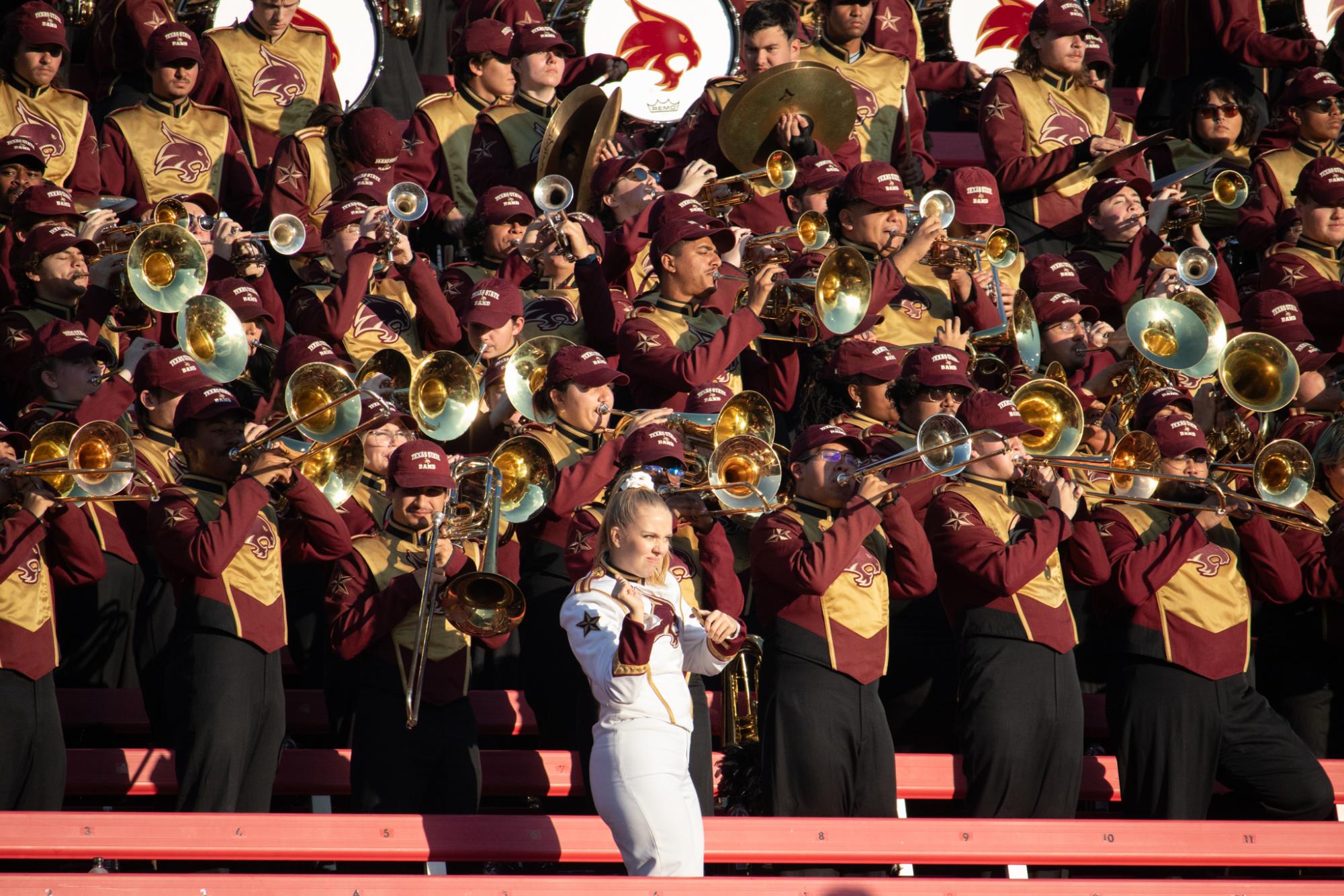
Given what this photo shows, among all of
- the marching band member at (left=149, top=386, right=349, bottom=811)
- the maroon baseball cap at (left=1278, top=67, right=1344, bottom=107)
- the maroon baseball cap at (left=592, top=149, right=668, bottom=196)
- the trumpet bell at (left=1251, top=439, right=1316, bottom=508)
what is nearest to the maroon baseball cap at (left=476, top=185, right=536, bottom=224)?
the maroon baseball cap at (left=592, top=149, right=668, bottom=196)

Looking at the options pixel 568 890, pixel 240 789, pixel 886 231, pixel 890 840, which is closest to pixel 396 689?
pixel 240 789

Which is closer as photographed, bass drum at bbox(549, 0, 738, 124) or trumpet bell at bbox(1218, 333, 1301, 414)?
trumpet bell at bbox(1218, 333, 1301, 414)

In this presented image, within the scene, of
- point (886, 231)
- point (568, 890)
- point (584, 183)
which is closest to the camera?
point (568, 890)

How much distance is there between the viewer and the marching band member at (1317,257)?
903cm

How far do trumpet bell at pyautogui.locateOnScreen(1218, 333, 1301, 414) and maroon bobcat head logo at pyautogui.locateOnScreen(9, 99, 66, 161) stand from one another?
196 inches

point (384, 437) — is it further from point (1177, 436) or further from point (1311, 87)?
point (1311, 87)

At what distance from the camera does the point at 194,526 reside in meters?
6.13

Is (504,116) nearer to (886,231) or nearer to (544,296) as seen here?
(544,296)

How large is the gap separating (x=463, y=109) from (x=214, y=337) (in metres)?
2.40

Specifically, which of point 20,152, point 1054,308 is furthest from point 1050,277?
point 20,152

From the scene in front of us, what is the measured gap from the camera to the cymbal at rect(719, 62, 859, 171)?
345 inches

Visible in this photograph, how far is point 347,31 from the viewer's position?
9.43 metres

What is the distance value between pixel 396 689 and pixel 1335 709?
3646 mm

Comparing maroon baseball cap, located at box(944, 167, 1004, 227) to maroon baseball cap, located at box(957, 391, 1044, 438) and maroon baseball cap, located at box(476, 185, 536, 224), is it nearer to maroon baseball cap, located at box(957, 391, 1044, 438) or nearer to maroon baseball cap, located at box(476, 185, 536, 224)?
maroon baseball cap, located at box(957, 391, 1044, 438)
